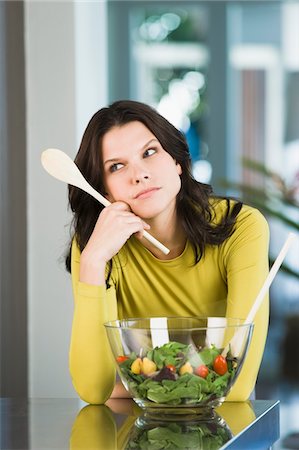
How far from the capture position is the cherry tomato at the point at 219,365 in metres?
1.39

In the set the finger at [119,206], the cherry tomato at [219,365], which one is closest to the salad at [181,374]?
the cherry tomato at [219,365]

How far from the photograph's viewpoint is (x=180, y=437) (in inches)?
49.9

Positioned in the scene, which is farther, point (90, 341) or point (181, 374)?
point (90, 341)

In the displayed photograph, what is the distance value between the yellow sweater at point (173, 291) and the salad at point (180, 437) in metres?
0.36

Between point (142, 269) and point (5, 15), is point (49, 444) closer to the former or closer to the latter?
point (142, 269)

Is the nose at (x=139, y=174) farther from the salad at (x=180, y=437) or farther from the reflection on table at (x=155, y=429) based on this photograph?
the salad at (x=180, y=437)

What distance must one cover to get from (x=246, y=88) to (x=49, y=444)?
643cm

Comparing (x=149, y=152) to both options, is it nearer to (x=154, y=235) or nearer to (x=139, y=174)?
(x=139, y=174)

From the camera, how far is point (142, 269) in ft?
6.63

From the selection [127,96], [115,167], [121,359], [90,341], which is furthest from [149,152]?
[127,96]

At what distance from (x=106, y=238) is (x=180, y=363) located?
0.51 m

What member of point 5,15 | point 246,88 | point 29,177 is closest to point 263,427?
point 29,177

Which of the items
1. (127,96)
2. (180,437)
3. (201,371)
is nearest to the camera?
(180,437)

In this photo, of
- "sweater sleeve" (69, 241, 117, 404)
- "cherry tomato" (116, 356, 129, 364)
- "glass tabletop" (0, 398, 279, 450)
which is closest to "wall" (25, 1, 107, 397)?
"sweater sleeve" (69, 241, 117, 404)
